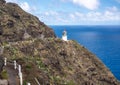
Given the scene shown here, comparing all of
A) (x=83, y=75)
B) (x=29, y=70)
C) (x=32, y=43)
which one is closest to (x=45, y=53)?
(x=32, y=43)

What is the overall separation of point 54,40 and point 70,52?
4877 mm

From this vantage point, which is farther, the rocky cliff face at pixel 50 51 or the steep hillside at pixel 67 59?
the rocky cliff face at pixel 50 51

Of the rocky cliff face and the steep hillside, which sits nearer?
the steep hillside

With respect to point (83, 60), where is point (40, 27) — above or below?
above

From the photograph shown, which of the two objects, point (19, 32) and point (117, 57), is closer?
point (19, 32)

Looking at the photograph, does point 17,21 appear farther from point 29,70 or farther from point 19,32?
point 29,70

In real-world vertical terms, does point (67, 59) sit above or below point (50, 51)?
below

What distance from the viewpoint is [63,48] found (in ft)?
244

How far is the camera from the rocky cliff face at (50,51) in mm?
66738

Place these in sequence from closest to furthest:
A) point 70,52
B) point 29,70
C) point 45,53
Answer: point 29,70 < point 45,53 < point 70,52

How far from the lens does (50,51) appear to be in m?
71.4

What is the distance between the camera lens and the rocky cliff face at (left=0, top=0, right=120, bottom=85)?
66.7m

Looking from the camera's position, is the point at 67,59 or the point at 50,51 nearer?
the point at 50,51

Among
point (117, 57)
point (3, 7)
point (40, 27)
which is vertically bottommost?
point (117, 57)
